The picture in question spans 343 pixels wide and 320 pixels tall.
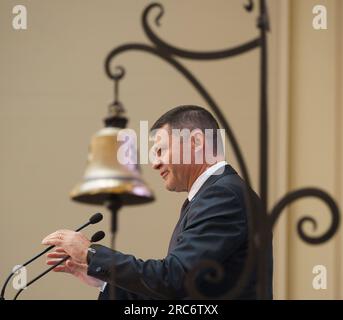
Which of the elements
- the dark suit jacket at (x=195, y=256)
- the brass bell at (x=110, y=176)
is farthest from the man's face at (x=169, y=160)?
the brass bell at (x=110, y=176)

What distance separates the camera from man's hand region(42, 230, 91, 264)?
2.40 m

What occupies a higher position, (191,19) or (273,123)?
(191,19)

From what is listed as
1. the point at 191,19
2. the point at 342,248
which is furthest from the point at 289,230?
the point at 191,19

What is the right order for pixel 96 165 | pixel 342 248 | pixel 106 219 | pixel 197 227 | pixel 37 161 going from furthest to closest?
pixel 37 161, pixel 106 219, pixel 342 248, pixel 197 227, pixel 96 165

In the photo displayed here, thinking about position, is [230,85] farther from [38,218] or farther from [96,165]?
[96,165]

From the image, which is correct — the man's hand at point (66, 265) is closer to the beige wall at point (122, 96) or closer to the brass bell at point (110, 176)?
the brass bell at point (110, 176)

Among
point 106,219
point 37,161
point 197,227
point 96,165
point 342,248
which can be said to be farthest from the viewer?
point 37,161

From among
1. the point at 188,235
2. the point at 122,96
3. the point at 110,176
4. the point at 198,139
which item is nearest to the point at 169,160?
the point at 198,139

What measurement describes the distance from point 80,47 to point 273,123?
3.59 ft

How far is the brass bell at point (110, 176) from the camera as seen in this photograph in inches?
70.7

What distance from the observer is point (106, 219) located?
4375 millimetres

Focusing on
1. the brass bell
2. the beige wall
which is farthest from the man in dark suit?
the beige wall

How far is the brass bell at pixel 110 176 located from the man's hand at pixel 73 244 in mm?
489

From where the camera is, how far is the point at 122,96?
15.2 ft
